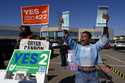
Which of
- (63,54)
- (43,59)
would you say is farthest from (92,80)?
(63,54)

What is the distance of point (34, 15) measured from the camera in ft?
37.2

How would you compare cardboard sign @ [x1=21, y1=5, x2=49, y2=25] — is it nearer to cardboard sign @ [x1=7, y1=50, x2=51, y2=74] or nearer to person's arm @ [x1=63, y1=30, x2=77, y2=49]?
cardboard sign @ [x1=7, y1=50, x2=51, y2=74]

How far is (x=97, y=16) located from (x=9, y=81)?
2.43 meters

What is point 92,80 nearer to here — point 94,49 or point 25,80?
point 94,49

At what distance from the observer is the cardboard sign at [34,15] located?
36.7 ft

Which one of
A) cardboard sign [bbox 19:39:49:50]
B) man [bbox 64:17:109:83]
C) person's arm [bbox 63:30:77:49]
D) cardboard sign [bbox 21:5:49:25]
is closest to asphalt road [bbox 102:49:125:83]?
cardboard sign [bbox 21:5:49:25]

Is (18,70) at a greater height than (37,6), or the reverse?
(37,6)

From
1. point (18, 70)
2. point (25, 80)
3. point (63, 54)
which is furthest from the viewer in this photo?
point (63, 54)

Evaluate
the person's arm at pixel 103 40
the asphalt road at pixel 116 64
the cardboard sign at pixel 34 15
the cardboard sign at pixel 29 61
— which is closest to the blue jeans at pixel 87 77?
the person's arm at pixel 103 40

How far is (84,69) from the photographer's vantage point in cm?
768

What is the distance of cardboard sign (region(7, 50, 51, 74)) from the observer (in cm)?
934

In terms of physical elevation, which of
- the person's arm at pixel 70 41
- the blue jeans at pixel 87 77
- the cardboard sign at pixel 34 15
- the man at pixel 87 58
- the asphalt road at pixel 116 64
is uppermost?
the cardboard sign at pixel 34 15

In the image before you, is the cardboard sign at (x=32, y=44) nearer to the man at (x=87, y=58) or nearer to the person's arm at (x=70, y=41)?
the person's arm at (x=70, y=41)

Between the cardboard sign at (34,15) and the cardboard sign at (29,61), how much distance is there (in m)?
1.86
